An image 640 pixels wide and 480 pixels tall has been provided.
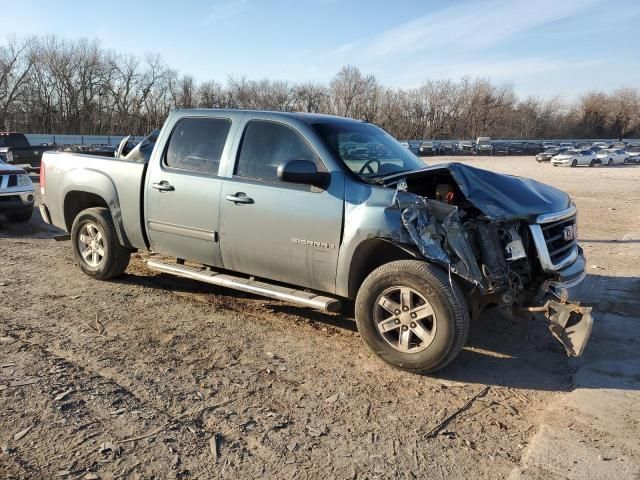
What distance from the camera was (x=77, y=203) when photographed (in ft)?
21.1

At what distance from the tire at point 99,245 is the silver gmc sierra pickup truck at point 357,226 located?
301 mm

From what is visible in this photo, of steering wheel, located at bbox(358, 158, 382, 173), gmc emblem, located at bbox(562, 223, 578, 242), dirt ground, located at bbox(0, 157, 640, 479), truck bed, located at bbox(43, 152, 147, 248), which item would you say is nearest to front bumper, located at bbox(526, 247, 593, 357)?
gmc emblem, located at bbox(562, 223, 578, 242)

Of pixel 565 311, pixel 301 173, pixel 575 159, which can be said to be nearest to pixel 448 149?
pixel 575 159

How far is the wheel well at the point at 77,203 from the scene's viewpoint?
243 inches

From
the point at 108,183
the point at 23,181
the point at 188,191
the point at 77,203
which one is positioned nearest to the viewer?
the point at 188,191

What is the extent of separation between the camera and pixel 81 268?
629cm

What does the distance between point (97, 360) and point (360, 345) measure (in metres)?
2.08

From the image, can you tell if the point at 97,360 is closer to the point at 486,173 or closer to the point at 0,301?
the point at 0,301

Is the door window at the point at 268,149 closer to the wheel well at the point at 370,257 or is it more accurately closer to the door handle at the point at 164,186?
the door handle at the point at 164,186

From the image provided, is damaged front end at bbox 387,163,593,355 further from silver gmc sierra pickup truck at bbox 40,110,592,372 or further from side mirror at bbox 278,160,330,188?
side mirror at bbox 278,160,330,188

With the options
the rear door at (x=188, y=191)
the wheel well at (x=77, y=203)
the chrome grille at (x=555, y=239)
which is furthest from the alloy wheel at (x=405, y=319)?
the wheel well at (x=77, y=203)

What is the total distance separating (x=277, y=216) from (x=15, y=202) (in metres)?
6.91

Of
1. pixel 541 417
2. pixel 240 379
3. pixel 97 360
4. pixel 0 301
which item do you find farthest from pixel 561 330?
pixel 0 301

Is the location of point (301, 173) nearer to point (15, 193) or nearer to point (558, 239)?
point (558, 239)
